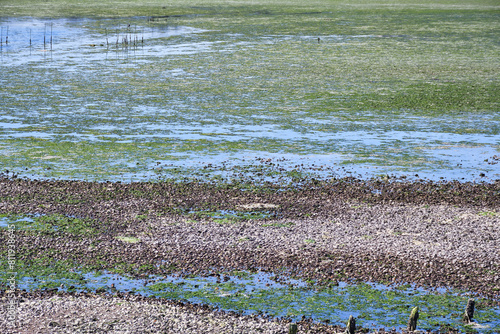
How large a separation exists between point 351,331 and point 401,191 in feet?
22.1

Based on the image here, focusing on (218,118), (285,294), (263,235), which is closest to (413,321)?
(285,294)

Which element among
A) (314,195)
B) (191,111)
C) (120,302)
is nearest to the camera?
(120,302)

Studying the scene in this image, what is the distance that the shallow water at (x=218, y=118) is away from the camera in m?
16.0

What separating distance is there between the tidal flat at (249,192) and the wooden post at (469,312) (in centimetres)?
11

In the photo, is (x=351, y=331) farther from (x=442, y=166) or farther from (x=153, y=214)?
(x=442, y=166)

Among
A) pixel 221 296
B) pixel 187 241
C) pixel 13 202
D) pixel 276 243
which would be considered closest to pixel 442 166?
pixel 276 243

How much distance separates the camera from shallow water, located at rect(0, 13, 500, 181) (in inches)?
632

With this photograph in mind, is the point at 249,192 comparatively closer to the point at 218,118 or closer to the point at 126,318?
the point at 126,318

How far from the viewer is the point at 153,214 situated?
12.3 m

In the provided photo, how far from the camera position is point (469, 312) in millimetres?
8406

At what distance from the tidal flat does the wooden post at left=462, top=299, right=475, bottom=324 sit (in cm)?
11

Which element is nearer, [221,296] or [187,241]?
[221,296]

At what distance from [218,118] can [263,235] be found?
986 centimetres

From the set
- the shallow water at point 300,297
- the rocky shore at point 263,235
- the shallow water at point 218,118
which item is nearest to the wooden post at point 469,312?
the shallow water at point 300,297
